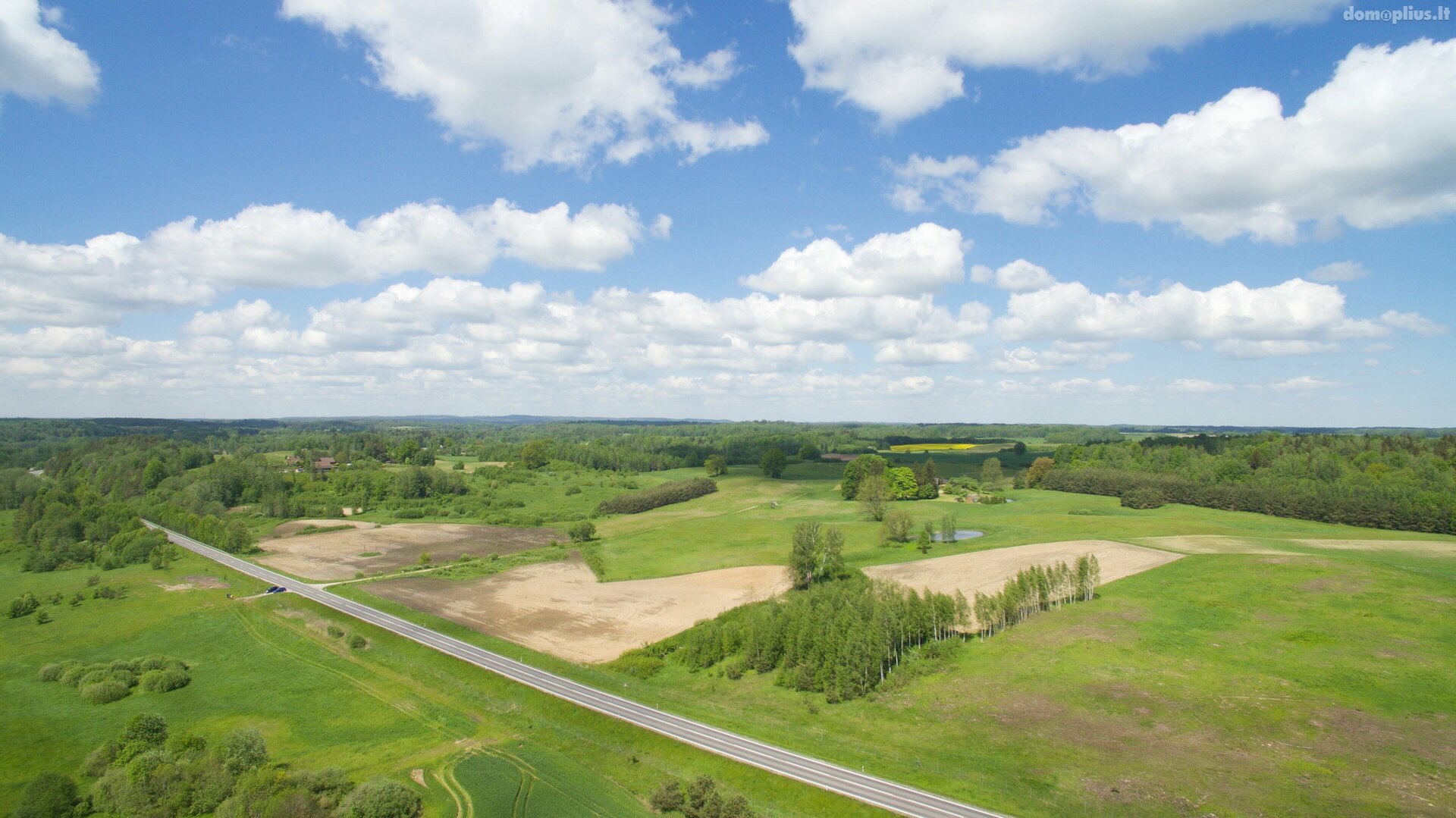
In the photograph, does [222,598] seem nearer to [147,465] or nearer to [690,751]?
[690,751]

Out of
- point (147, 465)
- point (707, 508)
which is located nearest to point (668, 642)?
point (707, 508)

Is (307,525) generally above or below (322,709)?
above

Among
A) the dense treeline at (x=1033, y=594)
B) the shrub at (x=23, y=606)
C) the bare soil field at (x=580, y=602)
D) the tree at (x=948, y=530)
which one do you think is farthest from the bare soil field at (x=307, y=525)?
the dense treeline at (x=1033, y=594)

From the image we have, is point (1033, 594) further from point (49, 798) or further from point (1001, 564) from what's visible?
point (49, 798)

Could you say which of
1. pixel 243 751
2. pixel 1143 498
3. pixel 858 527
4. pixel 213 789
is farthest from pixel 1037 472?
pixel 213 789

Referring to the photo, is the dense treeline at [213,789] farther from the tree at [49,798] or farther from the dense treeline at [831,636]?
the dense treeline at [831,636]

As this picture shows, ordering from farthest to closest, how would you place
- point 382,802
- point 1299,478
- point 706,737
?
point 1299,478 < point 706,737 < point 382,802
